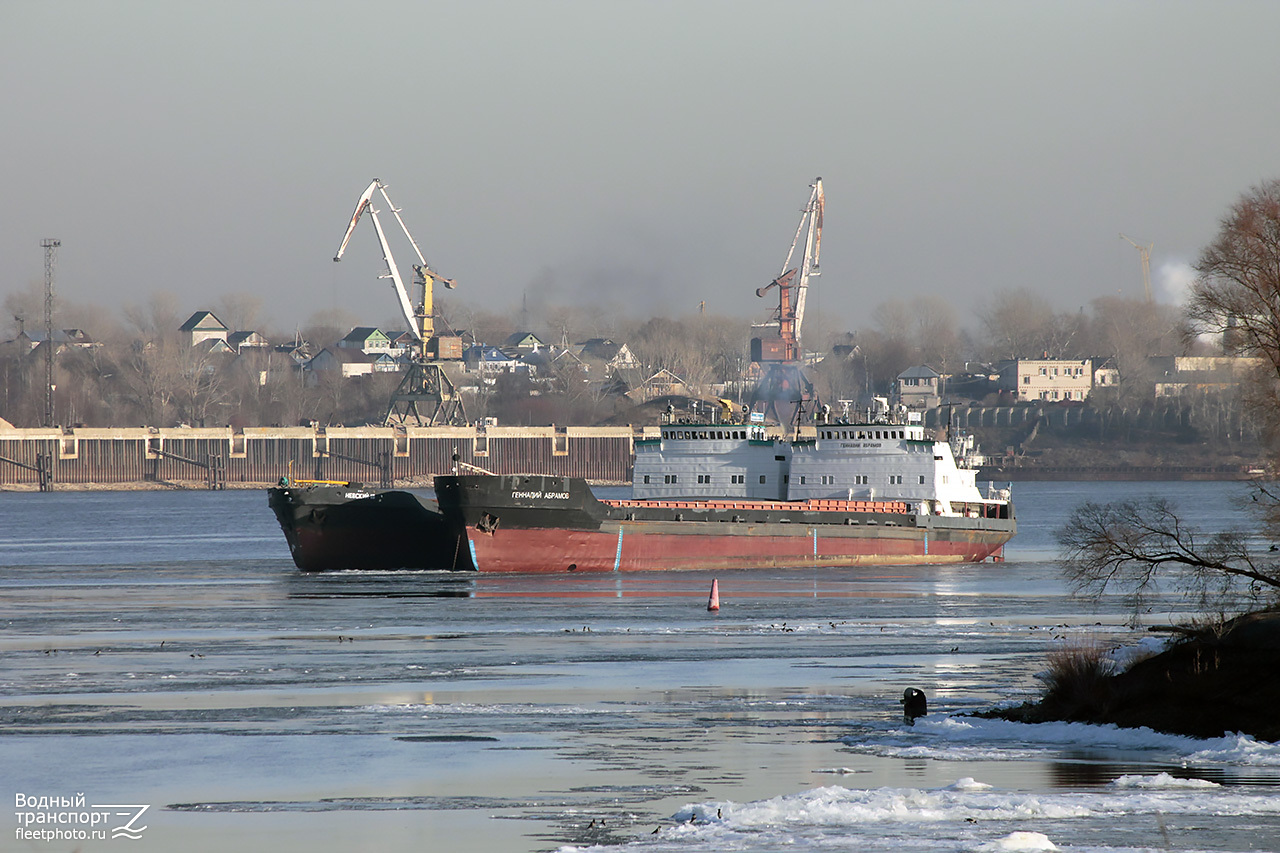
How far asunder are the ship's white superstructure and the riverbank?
41989mm

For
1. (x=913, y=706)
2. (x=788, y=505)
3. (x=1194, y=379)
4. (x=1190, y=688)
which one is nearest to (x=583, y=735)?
(x=913, y=706)

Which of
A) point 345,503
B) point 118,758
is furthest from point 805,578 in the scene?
point 118,758

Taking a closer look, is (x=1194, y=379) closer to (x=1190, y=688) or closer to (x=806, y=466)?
(x=806, y=466)

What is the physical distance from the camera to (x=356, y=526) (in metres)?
58.3

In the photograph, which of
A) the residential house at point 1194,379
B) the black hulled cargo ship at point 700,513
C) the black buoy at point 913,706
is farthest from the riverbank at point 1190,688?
→ the residential house at point 1194,379

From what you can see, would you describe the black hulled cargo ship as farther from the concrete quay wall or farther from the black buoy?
the concrete quay wall

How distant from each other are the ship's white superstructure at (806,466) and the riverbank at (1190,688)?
41989mm

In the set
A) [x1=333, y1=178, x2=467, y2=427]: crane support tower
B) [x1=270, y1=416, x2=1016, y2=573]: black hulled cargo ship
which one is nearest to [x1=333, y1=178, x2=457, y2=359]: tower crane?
[x1=333, y1=178, x2=467, y2=427]: crane support tower

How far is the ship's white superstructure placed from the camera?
6381cm

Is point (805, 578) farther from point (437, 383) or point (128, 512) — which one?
point (437, 383)

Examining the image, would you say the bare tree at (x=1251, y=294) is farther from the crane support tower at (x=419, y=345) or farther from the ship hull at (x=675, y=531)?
the crane support tower at (x=419, y=345)

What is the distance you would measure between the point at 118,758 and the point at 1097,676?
1250 cm

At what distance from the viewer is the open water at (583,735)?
16.1 metres

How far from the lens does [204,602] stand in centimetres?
4550
